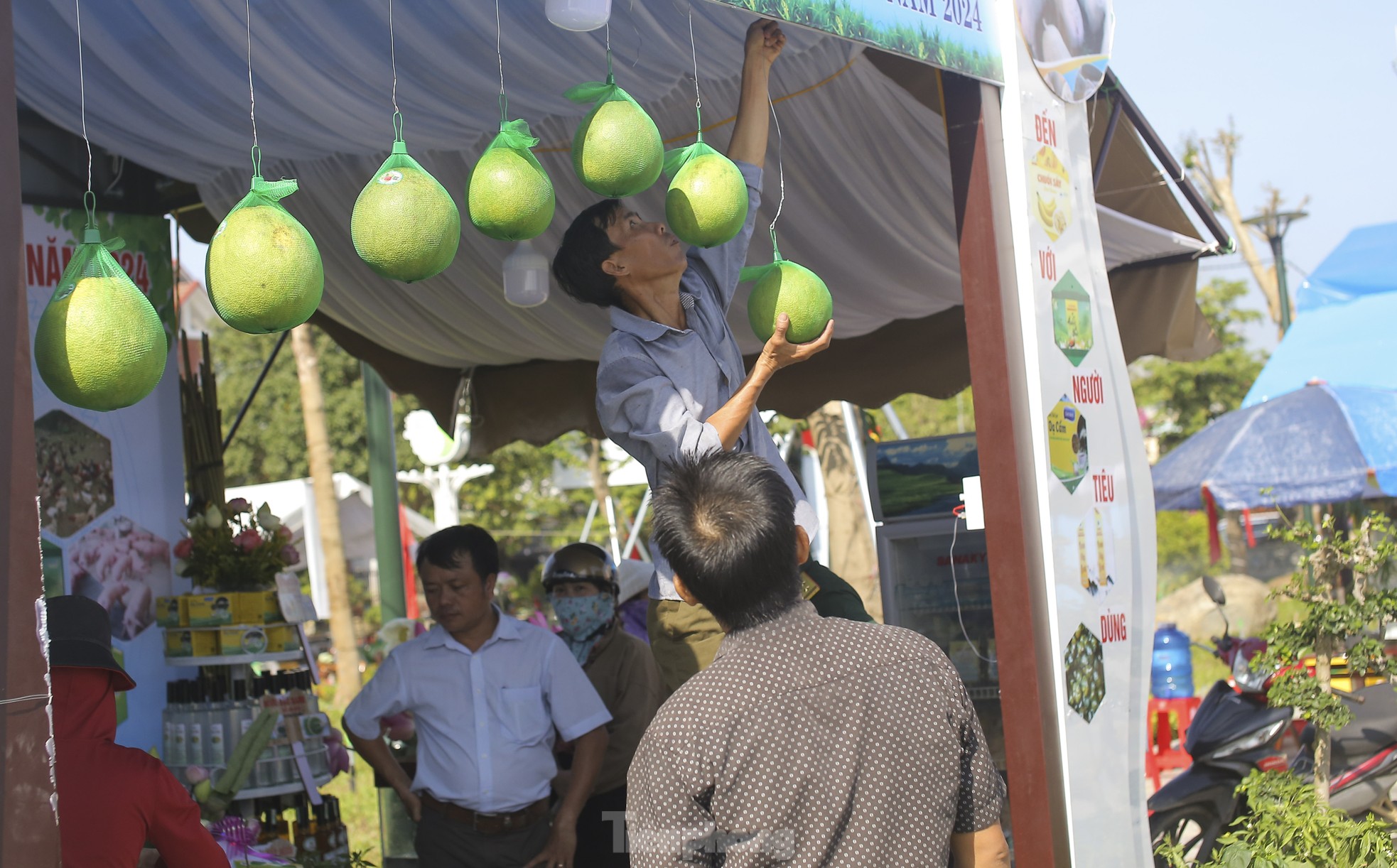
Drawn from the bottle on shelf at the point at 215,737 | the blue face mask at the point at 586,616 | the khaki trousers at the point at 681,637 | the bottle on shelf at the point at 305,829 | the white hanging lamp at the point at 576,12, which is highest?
the white hanging lamp at the point at 576,12

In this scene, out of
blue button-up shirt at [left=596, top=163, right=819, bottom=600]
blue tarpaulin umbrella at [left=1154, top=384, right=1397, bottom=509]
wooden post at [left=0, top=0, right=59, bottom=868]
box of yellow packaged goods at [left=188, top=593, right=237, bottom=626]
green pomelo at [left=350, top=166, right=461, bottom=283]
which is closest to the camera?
wooden post at [left=0, top=0, right=59, bottom=868]

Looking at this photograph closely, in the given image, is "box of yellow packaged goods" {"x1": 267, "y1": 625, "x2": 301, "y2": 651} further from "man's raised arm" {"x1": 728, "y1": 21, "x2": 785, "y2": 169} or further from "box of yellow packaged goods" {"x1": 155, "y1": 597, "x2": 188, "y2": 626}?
"man's raised arm" {"x1": 728, "y1": 21, "x2": 785, "y2": 169}

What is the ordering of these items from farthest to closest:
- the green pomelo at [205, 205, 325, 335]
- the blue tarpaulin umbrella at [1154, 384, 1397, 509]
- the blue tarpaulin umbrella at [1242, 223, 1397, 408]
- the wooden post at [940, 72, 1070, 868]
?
the blue tarpaulin umbrella at [1242, 223, 1397, 408]
the blue tarpaulin umbrella at [1154, 384, 1397, 509]
the wooden post at [940, 72, 1070, 868]
the green pomelo at [205, 205, 325, 335]

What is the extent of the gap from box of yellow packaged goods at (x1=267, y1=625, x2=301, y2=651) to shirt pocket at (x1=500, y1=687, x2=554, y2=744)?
126 centimetres

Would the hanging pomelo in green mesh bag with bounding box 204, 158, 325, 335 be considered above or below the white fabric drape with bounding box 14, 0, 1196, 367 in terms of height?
below

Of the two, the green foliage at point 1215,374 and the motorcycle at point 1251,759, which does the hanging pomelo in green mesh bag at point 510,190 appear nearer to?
the motorcycle at point 1251,759

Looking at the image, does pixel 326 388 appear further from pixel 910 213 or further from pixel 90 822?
A: pixel 90 822

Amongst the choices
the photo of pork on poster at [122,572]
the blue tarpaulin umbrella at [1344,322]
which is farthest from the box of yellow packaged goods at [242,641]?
the blue tarpaulin umbrella at [1344,322]

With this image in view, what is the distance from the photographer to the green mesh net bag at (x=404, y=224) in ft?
7.29

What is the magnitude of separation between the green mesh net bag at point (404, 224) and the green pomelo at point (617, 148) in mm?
344

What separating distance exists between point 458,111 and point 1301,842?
3450mm

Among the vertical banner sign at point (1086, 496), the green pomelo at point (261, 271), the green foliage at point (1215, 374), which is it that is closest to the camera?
the green pomelo at point (261, 271)

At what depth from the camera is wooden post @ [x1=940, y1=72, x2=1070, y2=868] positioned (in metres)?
3.23

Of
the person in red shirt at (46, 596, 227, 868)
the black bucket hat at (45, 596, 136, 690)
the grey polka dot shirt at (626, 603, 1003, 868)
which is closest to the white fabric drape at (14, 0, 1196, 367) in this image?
the black bucket hat at (45, 596, 136, 690)
